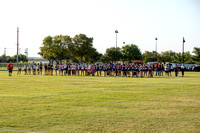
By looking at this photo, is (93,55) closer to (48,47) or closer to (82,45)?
(82,45)

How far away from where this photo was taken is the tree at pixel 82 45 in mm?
93938

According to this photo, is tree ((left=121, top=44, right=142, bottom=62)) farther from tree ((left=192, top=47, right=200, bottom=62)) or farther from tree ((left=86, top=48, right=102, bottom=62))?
tree ((left=192, top=47, right=200, bottom=62))

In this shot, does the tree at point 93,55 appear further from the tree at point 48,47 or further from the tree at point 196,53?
the tree at point 196,53

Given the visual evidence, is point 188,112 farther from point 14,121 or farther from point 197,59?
point 197,59

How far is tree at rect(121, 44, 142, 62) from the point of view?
106363mm

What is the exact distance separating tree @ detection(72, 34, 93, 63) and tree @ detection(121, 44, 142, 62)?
1705 cm

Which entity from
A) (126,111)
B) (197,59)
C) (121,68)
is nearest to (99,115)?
(126,111)

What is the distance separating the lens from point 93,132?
7094mm

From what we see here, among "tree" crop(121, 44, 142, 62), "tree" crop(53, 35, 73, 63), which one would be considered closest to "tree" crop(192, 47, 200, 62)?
"tree" crop(121, 44, 142, 62)

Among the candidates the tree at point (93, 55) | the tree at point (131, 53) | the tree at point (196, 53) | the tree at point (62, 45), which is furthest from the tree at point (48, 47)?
the tree at point (196, 53)

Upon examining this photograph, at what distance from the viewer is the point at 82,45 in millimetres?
94250

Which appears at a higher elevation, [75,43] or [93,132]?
[75,43]

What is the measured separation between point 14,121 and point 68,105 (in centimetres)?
317

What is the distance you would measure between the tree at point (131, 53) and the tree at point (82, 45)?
17.1 m
